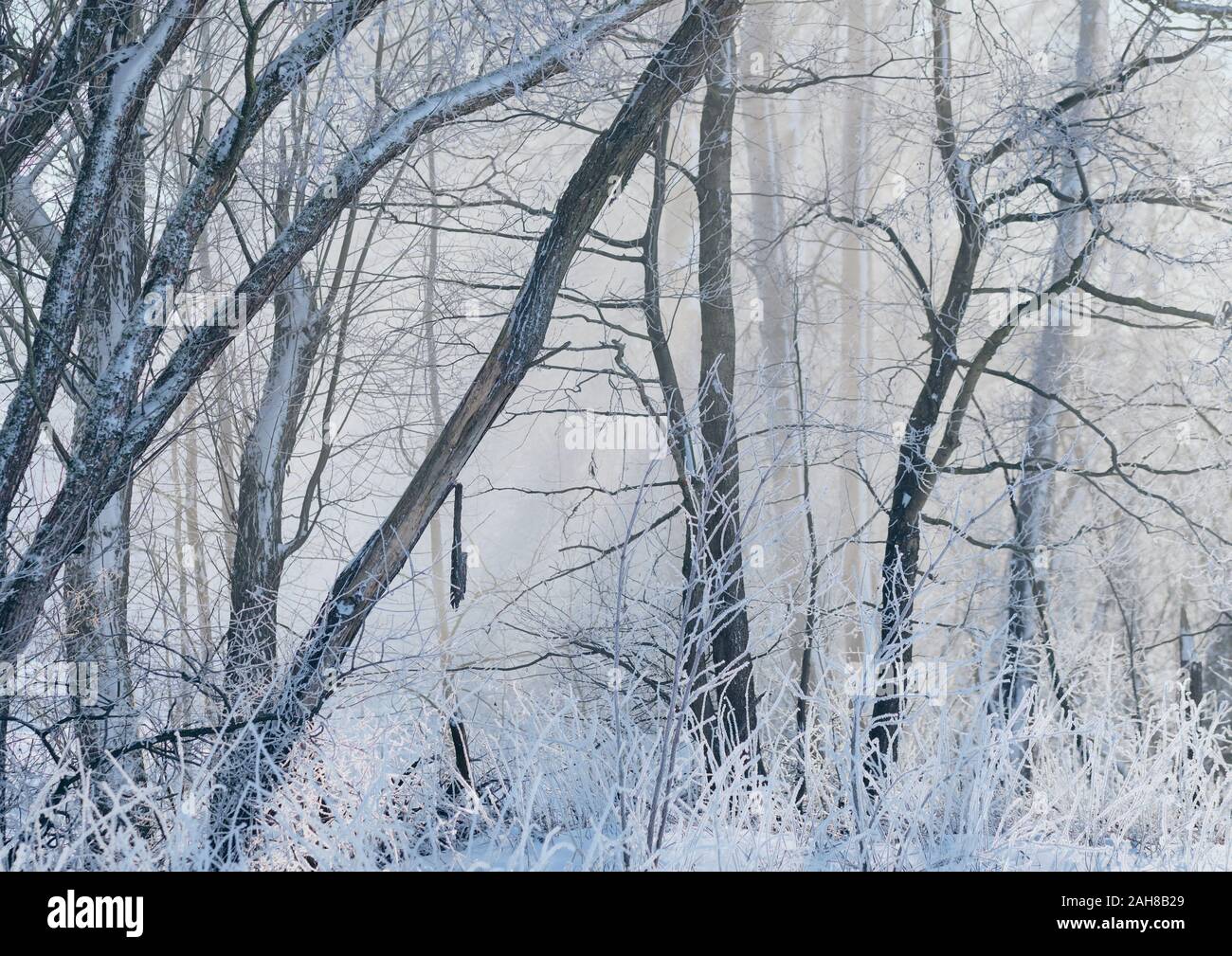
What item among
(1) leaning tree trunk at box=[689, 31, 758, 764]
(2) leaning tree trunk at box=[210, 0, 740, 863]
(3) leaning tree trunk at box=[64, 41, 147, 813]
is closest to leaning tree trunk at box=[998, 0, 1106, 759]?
(1) leaning tree trunk at box=[689, 31, 758, 764]

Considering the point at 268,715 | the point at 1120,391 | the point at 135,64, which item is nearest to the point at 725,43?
the point at 135,64

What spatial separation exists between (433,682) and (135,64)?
2.39 m

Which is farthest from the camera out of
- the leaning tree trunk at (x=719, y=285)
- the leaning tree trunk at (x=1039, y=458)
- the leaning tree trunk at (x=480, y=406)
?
the leaning tree trunk at (x=1039, y=458)

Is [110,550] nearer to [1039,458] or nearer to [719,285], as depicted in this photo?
[719,285]

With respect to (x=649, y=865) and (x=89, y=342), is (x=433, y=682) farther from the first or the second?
(x=89, y=342)

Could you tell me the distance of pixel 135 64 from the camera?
12.2ft

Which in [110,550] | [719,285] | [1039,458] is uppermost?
[719,285]

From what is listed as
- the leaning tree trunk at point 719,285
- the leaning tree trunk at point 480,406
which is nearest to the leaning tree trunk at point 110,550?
the leaning tree trunk at point 480,406

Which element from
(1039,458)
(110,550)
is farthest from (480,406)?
(1039,458)

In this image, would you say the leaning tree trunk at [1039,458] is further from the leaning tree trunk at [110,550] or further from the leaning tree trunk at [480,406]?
the leaning tree trunk at [110,550]

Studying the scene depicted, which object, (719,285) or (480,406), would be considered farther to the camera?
(719,285)

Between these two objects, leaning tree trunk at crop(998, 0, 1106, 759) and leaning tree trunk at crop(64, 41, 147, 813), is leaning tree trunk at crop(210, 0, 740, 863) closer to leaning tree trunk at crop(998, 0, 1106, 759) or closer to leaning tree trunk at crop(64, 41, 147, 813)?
leaning tree trunk at crop(64, 41, 147, 813)

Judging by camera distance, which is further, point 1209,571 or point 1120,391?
point 1120,391

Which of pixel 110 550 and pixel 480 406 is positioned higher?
pixel 480 406
